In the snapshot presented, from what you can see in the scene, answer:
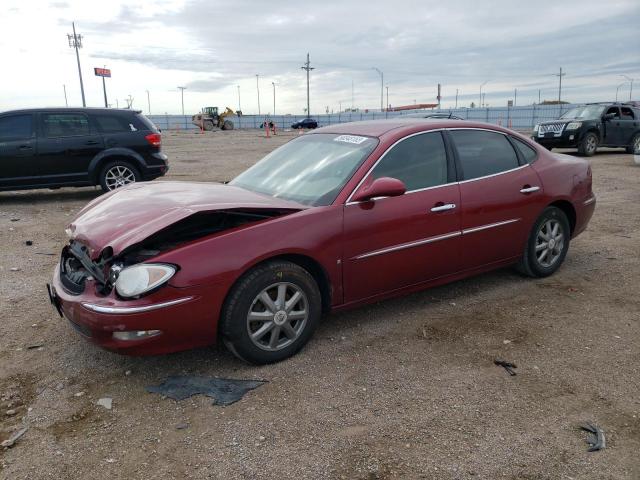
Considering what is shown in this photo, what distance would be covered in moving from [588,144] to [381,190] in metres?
15.4

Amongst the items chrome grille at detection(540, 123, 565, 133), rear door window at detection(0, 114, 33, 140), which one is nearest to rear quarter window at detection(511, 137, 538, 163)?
rear door window at detection(0, 114, 33, 140)

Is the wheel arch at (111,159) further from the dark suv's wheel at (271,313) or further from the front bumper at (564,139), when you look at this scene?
the front bumper at (564,139)

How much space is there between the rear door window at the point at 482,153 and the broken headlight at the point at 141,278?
2.61m

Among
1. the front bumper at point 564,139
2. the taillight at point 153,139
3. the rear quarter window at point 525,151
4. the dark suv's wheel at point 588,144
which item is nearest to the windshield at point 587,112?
the dark suv's wheel at point 588,144

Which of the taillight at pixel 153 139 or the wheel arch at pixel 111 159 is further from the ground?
the taillight at pixel 153 139

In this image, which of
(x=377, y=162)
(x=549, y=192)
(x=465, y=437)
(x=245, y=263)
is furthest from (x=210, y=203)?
(x=549, y=192)

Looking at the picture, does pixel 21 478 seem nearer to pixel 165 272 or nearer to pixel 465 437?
pixel 165 272

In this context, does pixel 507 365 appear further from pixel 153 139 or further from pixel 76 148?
pixel 76 148

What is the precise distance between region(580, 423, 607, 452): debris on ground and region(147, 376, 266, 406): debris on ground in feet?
6.06

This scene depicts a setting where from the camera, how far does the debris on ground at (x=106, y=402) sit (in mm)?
3125

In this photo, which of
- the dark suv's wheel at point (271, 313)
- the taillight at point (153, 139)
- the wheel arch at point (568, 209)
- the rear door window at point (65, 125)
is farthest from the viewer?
the taillight at point (153, 139)

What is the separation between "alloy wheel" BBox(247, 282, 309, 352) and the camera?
342 cm

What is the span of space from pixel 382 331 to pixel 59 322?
262 cm

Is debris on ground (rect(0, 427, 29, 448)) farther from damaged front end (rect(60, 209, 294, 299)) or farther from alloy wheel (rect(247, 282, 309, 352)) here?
alloy wheel (rect(247, 282, 309, 352))
